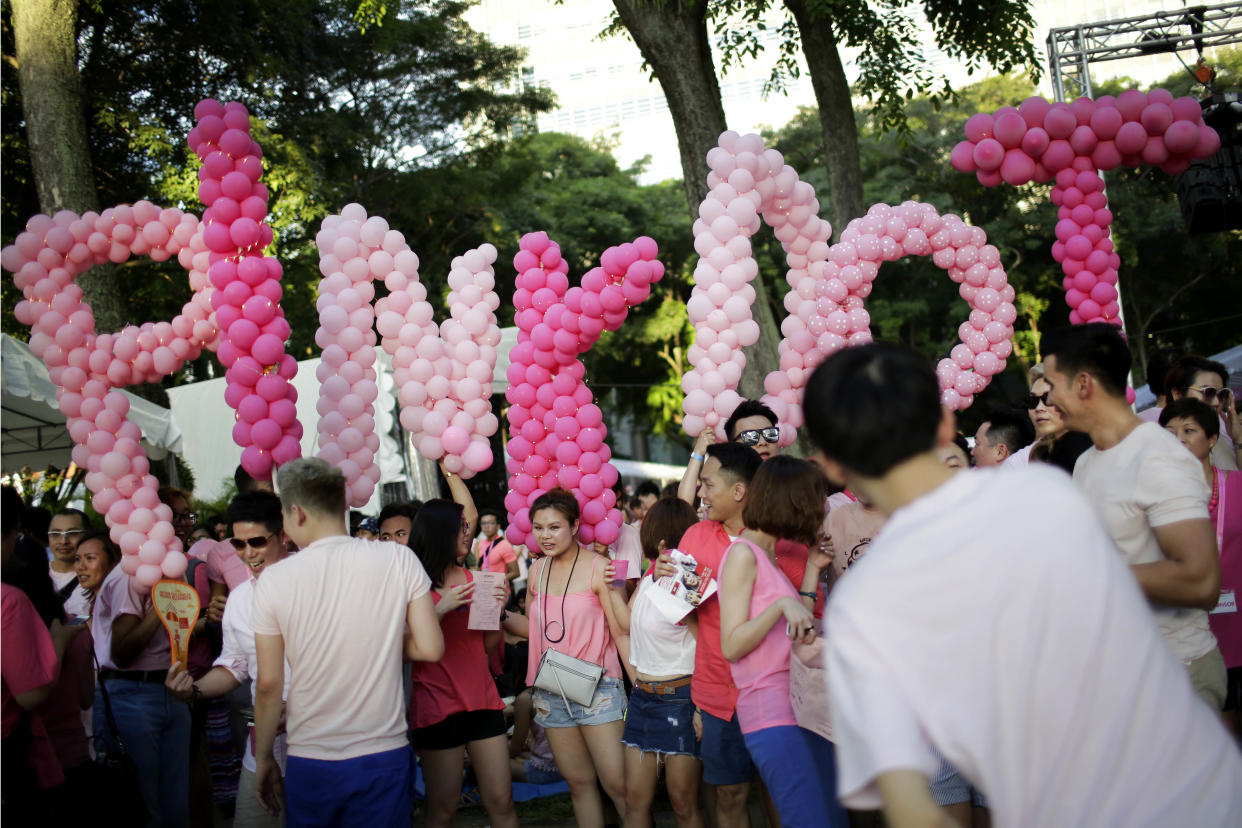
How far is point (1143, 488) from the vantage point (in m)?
2.51

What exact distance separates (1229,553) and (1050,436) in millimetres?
745

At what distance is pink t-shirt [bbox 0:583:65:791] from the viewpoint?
311cm

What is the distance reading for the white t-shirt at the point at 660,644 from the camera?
3.96 metres

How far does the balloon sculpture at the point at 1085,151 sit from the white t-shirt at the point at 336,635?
3891 millimetres

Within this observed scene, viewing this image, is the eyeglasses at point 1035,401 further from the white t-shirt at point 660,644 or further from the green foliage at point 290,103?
the green foliage at point 290,103

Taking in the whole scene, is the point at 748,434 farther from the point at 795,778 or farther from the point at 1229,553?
the point at 1229,553

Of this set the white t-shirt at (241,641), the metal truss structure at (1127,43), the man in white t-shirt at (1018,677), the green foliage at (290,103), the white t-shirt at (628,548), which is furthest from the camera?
the green foliage at (290,103)

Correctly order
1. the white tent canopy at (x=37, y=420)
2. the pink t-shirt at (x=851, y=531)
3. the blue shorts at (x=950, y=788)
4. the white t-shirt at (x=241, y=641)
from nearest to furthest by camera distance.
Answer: the blue shorts at (x=950, y=788) → the white t-shirt at (x=241, y=641) → the pink t-shirt at (x=851, y=531) → the white tent canopy at (x=37, y=420)

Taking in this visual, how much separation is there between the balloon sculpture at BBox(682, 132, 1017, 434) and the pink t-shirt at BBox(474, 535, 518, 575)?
408cm

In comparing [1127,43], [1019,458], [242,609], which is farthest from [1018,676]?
[1127,43]

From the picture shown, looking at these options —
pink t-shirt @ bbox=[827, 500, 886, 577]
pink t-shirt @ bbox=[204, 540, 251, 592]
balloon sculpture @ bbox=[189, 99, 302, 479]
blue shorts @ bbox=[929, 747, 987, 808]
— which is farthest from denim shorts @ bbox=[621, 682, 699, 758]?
balloon sculpture @ bbox=[189, 99, 302, 479]

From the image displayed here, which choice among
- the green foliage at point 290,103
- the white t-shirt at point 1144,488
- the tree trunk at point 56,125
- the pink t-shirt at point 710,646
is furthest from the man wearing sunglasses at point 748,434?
the green foliage at point 290,103

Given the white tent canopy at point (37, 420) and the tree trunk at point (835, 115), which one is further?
the tree trunk at point (835, 115)

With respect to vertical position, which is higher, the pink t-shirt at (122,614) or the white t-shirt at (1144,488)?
the white t-shirt at (1144,488)
